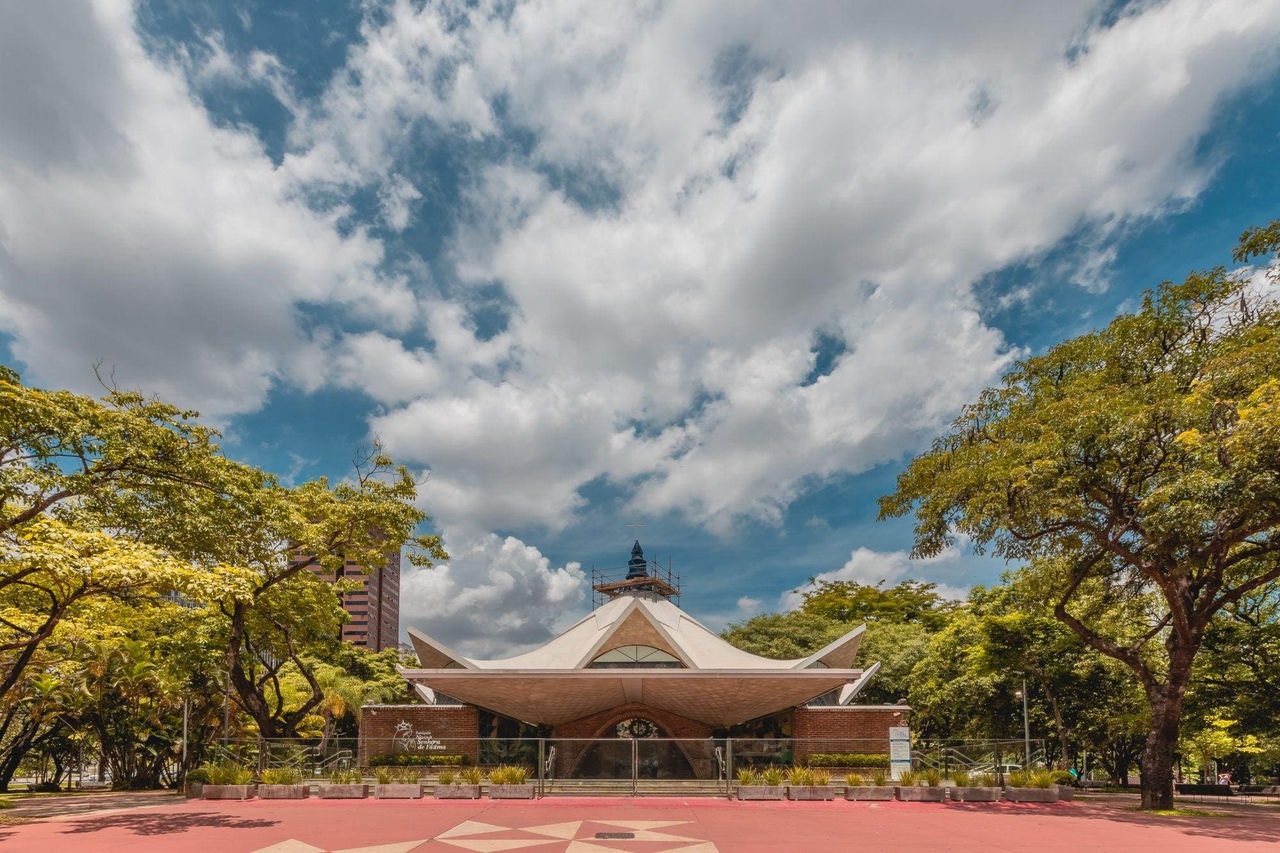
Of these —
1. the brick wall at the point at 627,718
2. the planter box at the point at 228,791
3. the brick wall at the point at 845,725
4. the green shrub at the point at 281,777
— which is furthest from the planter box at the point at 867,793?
the planter box at the point at 228,791

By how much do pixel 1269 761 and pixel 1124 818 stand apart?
26457 mm

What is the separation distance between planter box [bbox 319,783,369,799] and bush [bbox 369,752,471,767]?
14.8ft

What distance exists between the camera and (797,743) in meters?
Result: 24.1

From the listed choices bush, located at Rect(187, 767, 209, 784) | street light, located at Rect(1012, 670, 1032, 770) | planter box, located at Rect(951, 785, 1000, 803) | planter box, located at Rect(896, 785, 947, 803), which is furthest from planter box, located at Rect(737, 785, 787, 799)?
bush, located at Rect(187, 767, 209, 784)

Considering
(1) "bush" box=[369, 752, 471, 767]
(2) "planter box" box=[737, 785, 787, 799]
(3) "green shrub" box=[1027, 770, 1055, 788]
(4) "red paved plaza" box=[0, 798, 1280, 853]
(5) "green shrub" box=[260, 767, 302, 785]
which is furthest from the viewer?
(1) "bush" box=[369, 752, 471, 767]

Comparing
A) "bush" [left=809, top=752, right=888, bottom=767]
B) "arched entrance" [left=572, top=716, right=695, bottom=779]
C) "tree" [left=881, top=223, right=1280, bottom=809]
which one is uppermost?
"tree" [left=881, top=223, right=1280, bottom=809]

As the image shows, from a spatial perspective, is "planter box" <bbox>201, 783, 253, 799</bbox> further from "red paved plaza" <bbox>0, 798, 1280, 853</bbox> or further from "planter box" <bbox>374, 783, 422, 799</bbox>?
"planter box" <bbox>374, 783, 422, 799</bbox>

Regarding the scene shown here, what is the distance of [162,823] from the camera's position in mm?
15000

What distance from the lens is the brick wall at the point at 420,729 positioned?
25250 millimetres

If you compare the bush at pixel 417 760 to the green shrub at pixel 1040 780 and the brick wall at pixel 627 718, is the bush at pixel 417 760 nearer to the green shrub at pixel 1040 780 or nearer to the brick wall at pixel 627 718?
the brick wall at pixel 627 718

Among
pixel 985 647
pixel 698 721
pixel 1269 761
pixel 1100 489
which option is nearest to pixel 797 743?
pixel 698 721

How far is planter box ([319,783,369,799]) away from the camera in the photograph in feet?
63.6

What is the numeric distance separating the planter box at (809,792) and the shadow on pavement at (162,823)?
11581 millimetres

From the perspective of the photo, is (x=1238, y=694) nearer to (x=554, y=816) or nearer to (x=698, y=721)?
(x=698, y=721)
